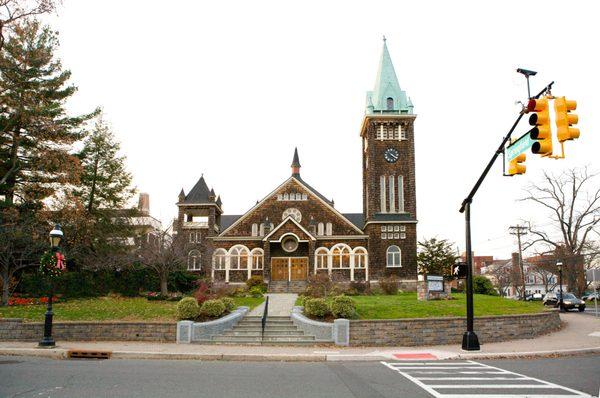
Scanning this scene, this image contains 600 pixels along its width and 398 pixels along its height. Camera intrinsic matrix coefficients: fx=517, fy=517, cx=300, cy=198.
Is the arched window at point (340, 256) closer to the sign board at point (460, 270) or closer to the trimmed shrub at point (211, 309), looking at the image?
the trimmed shrub at point (211, 309)

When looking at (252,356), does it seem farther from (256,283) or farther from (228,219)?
(228,219)

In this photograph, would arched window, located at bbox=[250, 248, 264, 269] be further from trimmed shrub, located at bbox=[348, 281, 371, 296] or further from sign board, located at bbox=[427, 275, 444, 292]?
sign board, located at bbox=[427, 275, 444, 292]

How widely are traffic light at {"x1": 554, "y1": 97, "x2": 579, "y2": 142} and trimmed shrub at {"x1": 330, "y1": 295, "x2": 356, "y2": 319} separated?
39.2 feet

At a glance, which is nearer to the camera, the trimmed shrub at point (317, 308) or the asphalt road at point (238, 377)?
the asphalt road at point (238, 377)

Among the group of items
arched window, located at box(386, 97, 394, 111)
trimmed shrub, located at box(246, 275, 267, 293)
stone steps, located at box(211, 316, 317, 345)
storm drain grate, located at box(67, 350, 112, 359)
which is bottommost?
storm drain grate, located at box(67, 350, 112, 359)

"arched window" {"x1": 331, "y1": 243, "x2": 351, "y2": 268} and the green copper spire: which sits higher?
the green copper spire

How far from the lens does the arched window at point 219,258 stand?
48.8 meters

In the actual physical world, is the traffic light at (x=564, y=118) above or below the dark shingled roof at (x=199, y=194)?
below

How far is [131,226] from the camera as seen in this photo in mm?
44406

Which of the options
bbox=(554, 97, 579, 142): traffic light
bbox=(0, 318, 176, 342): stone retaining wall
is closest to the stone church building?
bbox=(0, 318, 176, 342): stone retaining wall

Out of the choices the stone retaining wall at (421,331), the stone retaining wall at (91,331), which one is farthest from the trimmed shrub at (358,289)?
the stone retaining wall at (91,331)

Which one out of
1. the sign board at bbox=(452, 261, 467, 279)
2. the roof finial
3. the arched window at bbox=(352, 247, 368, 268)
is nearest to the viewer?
the sign board at bbox=(452, 261, 467, 279)

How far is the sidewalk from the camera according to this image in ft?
50.3

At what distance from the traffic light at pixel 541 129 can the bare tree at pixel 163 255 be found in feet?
101
